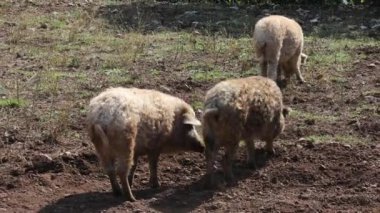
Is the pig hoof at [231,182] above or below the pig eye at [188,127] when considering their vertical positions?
below

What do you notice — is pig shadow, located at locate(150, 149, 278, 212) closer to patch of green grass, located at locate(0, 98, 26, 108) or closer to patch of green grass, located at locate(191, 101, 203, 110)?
patch of green grass, located at locate(191, 101, 203, 110)

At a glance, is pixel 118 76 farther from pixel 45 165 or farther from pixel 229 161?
pixel 229 161

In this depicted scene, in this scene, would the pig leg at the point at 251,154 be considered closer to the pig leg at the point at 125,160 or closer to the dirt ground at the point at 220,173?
the dirt ground at the point at 220,173

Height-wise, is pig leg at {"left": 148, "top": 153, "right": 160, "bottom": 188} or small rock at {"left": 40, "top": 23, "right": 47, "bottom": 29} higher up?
pig leg at {"left": 148, "top": 153, "right": 160, "bottom": 188}

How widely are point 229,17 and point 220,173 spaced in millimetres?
7722

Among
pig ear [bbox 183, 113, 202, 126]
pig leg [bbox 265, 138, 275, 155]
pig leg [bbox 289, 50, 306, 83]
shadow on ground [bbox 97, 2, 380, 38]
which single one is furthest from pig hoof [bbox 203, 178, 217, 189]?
shadow on ground [bbox 97, 2, 380, 38]

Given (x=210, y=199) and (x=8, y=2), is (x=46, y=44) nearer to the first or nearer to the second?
(x=8, y=2)

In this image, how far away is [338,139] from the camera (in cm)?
877

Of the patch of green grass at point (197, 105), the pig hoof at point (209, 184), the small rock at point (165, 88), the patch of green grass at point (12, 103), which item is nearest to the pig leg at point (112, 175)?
the pig hoof at point (209, 184)

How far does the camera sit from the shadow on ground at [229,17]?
14.4m

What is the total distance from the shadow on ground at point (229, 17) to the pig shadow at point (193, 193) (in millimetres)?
→ 5863

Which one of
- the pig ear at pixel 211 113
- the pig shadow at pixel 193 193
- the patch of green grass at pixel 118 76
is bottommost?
the pig shadow at pixel 193 193

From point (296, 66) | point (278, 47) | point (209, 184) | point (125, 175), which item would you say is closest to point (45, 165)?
point (125, 175)

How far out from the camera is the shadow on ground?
14.4 meters
